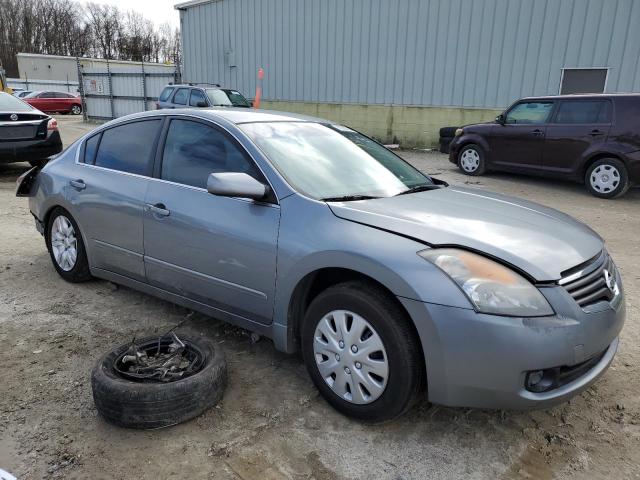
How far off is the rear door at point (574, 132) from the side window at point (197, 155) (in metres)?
7.72

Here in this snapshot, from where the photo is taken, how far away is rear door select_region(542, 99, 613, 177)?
28.6 ft

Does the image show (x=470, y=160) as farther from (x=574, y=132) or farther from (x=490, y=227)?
(x=490, y=227)

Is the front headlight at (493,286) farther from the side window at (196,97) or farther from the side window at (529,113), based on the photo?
the side window at (196,97)

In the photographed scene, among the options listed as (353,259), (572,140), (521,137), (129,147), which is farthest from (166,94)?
(353,259)

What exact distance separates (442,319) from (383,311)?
287mm

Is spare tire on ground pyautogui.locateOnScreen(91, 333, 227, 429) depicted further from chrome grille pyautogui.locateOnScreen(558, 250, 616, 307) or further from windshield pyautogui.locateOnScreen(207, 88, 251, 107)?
windshield pyautogui.locateOnScreen(207, 88, 251, 107)

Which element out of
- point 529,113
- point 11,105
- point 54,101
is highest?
point 529,113

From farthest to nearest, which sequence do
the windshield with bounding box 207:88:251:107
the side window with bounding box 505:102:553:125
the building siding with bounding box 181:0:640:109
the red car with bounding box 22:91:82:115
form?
the red car with bounding box 22:91:82:115 < the windshield with bounding box 207:88:251:107 < the building siding with bounding box 181:0:640:109 < the side window with bounding box 505:102:553:125

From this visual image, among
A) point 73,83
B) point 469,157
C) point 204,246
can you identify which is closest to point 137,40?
point 73,83

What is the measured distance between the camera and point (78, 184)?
4059mm

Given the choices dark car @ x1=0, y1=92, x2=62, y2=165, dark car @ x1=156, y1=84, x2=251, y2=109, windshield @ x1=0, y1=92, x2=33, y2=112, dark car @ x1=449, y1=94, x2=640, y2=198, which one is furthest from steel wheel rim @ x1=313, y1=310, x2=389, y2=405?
dark car @ x1=156, y1=84, x2=251, y2=109

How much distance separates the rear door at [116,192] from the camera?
3.62 m

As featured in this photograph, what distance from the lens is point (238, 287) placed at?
3008 millimetres

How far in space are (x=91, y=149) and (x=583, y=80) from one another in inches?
494
